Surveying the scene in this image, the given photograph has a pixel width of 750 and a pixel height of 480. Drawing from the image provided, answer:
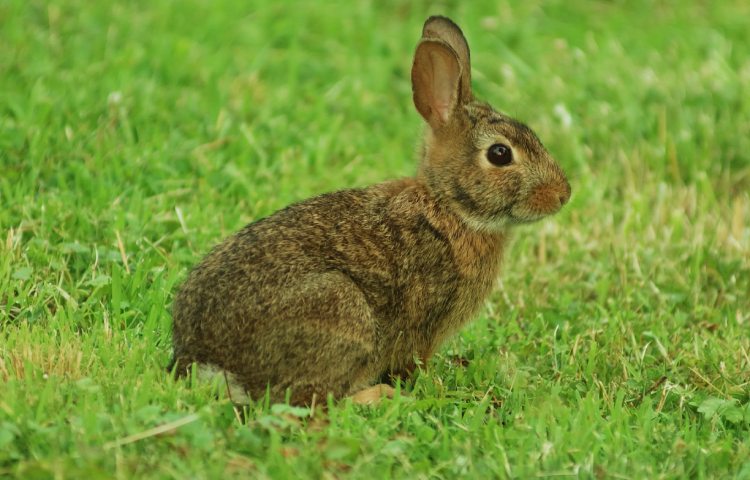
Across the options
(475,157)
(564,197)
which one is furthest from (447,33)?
(564,197)

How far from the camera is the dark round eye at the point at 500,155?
5.48m

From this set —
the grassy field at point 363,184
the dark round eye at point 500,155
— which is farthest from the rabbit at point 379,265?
the grassy field at point 363,184

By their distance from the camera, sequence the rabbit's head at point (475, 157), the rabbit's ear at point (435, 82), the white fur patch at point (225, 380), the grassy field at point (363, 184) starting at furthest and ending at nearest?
1. the rabbit's ear at point (435, 82)
2. the rabbit's head at point (475, 157)
3. the white fur patch at point (225, 380)
4. the grassy field at point (363, 184)

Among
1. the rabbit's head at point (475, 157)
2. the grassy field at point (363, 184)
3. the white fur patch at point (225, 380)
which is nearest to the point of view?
the grassy field at point (363, 184)

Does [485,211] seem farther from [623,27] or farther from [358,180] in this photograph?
[623,27]

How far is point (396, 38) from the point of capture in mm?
9578

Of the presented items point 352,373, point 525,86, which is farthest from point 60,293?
point 525,86

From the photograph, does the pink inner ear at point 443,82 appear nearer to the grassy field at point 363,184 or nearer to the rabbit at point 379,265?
the rabbit at point 379,265

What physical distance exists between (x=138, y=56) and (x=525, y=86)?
2.72m

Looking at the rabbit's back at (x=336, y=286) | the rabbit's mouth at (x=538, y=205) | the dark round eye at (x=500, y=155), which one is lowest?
the rabbit's back at (x=336, y=286)

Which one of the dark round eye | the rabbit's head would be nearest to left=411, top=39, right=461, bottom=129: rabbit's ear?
the rabbit's head

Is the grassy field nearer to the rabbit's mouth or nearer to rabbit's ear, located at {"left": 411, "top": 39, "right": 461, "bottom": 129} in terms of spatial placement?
the rabbit's mouth

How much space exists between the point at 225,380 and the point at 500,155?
1.61 m

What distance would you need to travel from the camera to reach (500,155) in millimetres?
5480
